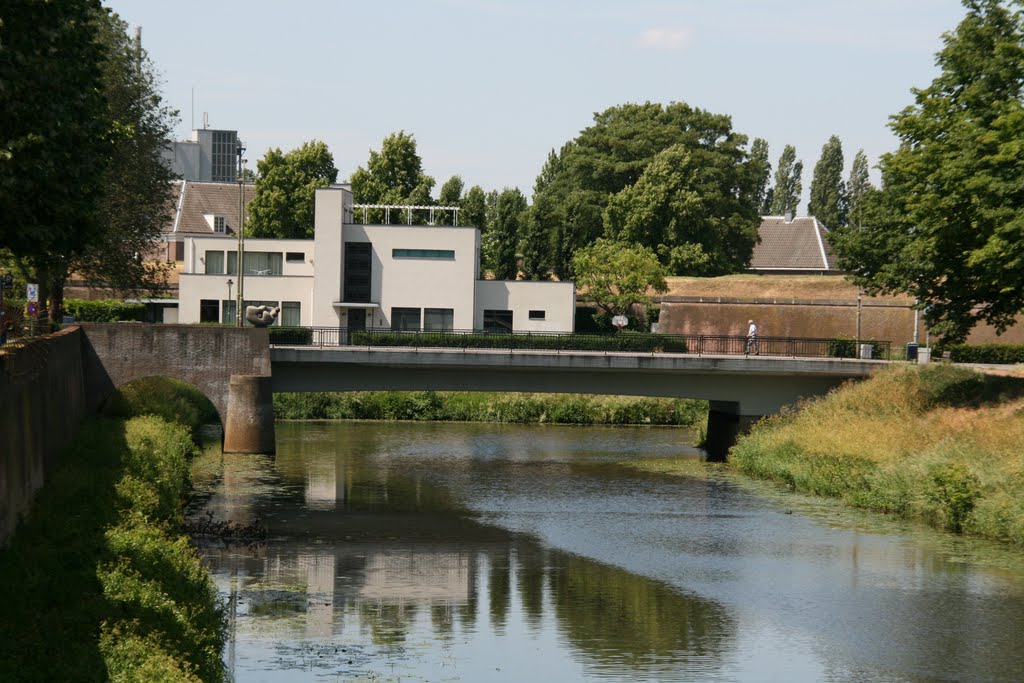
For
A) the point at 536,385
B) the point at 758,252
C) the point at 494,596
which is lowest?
the point at 494,596

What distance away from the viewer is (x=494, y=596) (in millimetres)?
28547

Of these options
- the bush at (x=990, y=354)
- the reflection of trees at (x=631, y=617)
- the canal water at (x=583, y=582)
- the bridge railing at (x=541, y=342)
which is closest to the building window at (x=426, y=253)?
the bridge railing at (x=541, y=342)

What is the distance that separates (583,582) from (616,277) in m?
54.9

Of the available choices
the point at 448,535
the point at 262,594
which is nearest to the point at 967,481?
the point at 448,535

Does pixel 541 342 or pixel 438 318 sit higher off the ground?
pixel 438 318

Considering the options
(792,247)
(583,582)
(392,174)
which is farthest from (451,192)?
(583,582)

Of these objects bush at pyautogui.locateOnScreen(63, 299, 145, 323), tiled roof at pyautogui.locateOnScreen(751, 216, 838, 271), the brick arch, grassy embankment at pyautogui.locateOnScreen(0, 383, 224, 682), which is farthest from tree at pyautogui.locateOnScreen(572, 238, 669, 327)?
grassy embankment at pyautogui.locateOnScreen(0, 383, 224, 682)

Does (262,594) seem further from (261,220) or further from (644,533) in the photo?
(261,220)

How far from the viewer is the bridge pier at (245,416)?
4997 centimetres

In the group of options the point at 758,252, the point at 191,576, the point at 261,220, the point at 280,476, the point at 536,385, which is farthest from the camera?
the point at 758,252

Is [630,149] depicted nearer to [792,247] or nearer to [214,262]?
[792,247]

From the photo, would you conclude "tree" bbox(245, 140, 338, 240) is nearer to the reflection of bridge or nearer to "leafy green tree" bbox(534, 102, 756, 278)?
"leafy green tree" bbox(534, 102, 756, 278)

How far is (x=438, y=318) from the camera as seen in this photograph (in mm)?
68625

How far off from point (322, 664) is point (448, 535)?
13601mm
